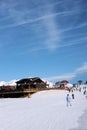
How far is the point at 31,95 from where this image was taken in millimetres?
66312

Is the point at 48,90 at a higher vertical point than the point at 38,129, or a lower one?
higher

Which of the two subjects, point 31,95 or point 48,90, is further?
point 48,90

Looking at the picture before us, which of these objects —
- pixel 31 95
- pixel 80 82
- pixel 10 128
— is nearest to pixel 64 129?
pixel 10 128

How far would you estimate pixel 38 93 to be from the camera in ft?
224

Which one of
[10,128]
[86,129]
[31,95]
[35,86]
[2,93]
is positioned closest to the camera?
[86,129]

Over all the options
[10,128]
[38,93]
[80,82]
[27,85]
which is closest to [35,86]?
[27,85]

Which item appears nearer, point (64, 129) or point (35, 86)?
point (64, 129)

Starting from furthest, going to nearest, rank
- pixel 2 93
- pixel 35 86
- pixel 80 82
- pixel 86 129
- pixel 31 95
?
pixel 80 82, pixel 35 86, pixel 2 93, pixel 31 95, pixel 86 129

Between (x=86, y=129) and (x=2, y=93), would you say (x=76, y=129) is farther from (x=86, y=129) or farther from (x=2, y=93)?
(x=2, y=93)

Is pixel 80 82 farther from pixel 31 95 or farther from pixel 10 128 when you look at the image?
pixel 10 128

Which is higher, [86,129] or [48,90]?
[48,90]

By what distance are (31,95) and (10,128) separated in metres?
48.5

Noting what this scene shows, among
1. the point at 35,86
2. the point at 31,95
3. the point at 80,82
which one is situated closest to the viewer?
the point at 31,95

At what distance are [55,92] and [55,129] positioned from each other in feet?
181
